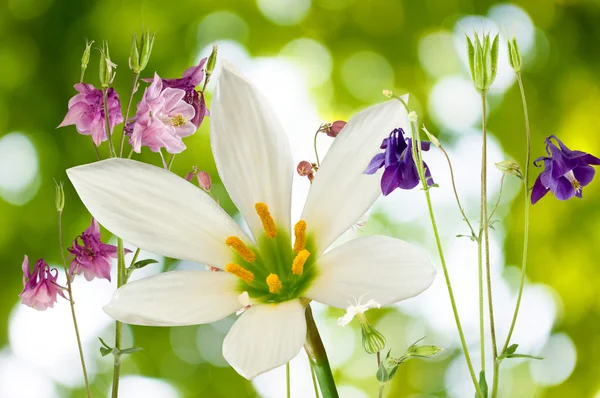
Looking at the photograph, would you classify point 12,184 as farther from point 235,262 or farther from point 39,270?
point 235,262

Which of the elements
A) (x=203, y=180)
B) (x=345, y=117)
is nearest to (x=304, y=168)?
(x=203, y=180)

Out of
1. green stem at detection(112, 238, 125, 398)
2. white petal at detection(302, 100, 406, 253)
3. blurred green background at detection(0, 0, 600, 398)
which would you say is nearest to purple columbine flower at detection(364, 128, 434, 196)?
white petal at detection(302, 100, 406, 253)

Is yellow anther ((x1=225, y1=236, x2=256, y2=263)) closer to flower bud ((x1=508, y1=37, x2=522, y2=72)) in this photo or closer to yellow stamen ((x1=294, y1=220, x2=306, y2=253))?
yellow stamen ((x1=294, y1=220, x2=306, y2=253))

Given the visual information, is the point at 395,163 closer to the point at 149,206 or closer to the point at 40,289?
the point at 149,206

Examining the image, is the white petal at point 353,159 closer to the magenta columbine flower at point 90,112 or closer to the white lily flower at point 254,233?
the white lily flower at point 254,233

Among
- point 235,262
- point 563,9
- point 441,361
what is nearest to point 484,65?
point 235,262

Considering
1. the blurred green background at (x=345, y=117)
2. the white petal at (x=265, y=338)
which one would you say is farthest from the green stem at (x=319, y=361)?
the blurred green background at (x=345, y=117)
